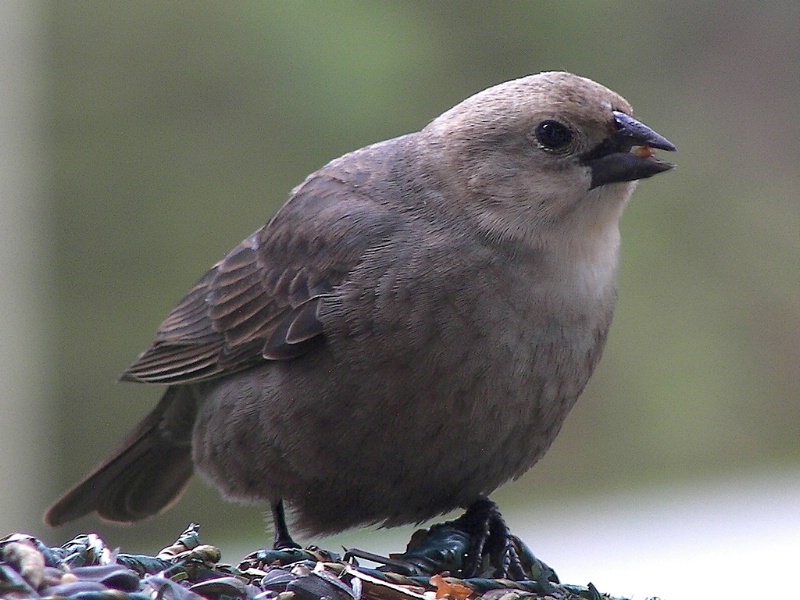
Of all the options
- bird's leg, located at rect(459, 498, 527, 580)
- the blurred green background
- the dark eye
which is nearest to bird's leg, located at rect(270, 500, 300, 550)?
bird's leg, located at rect(459, 498, 527, 580)

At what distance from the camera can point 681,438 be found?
5.76m

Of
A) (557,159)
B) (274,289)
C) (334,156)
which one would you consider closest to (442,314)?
(557,159)

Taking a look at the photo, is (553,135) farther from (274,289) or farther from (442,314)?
(274,289)

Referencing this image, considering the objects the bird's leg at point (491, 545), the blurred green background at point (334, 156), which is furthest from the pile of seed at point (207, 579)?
the blurred green background at point (334, 156)

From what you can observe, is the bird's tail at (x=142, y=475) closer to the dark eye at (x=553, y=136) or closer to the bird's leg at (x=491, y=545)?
the bird's leg at (x=491, y=545)

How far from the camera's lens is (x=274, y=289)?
12.0 feet

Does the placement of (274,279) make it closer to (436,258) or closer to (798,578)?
(436,258)

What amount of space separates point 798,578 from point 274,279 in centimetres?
231

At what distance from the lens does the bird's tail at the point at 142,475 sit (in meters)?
4.15

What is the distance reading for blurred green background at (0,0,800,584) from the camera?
5.10 meters

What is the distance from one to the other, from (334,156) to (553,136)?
2041mm

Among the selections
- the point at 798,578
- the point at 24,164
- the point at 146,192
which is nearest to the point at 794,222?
the point at 798,578

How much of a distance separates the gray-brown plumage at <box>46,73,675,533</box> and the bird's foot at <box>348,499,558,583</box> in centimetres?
18

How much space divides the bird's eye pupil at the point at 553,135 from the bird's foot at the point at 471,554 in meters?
0.94
